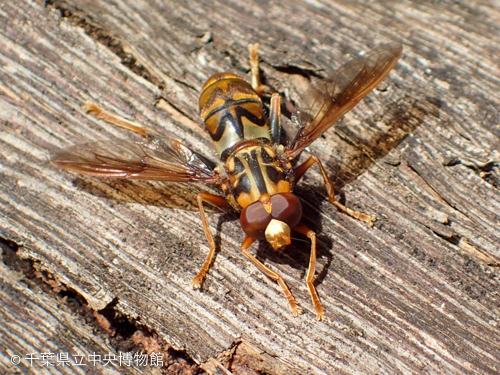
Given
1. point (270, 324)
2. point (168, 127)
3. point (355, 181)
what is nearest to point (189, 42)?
point (168, 127)

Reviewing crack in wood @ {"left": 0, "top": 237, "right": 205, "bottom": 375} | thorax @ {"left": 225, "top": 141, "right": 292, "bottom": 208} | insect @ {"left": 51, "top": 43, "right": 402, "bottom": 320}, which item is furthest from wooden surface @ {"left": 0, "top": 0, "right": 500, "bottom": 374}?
thorax @ {"left": 225, "top": 141, "right": 292, "bottom": 208}

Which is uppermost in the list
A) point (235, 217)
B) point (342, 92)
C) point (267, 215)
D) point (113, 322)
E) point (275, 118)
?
point (342, 92)

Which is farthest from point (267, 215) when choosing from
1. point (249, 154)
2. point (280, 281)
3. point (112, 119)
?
point (112, 119)

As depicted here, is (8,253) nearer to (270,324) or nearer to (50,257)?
(50,257)

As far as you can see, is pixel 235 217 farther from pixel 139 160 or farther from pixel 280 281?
pixel 139 160

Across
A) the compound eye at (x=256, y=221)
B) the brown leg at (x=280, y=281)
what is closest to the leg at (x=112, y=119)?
the compound eye at (x=256, y=221)

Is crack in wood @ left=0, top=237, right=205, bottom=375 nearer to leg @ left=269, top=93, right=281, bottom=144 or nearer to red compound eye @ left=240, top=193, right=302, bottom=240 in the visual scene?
red compound eye @ left=240, top=193, right=302, bottom=240

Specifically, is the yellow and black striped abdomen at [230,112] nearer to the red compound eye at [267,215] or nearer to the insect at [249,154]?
the insect at [249,154]

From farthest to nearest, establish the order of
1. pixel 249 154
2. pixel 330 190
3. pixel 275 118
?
pixel 275 118, pixel 249 154, pixel 330 190
